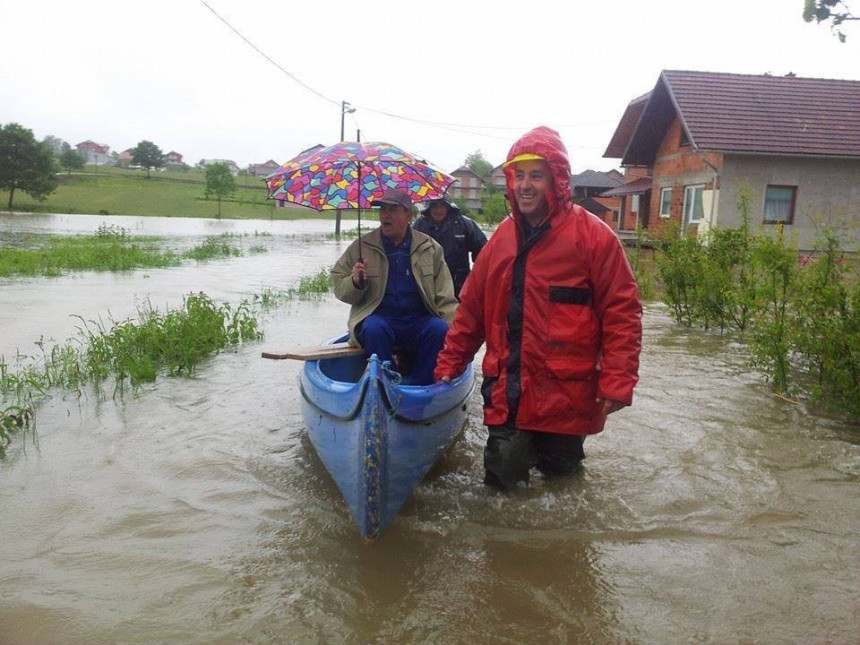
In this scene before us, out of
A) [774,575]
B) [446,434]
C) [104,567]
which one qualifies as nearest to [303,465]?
[446,434]

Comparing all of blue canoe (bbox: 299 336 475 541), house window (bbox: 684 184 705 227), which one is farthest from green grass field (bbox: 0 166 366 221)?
blue canoe (bbox: 299 336 475 541)

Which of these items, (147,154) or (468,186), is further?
(147,154)

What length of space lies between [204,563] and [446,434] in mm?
1590

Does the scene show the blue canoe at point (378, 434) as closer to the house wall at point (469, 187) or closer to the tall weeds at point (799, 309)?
the tall weeds at point (799, 309)

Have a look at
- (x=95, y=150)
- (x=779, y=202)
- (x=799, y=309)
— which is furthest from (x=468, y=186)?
(x=95, y=150)

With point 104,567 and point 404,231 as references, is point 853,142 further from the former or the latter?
point 104,567

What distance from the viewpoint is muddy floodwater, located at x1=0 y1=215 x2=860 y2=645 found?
3.20 meters

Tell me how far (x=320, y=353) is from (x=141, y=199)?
59.4 meters

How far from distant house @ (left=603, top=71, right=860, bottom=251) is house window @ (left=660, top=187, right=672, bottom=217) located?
3.92 feet

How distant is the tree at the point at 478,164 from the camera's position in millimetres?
105062

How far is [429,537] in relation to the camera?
4.00 meters

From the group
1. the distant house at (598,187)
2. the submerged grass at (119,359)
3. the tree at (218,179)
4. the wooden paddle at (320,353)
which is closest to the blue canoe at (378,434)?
the wooden paddle at (320,353)

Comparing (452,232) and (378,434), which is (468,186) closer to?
(452,232)

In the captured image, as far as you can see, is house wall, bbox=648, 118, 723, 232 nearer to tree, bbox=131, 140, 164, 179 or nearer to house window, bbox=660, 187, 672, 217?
house window, bbox=660, 187, 672, 217
